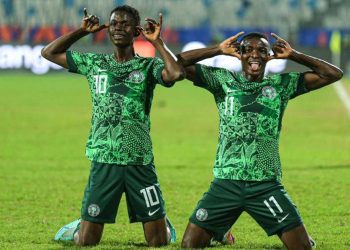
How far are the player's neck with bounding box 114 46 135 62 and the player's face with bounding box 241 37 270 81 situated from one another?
1011mm

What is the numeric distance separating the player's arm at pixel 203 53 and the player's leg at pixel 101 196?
103 centimetres

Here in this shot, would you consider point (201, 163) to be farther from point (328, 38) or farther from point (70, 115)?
point (328, 38)

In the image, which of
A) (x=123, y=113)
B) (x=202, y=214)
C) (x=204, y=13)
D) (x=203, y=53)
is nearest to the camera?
(x=202, y=214)

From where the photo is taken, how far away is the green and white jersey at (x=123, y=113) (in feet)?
28.2

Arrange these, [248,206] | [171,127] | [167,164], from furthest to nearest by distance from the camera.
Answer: [171,127] < [167,164] < [248,206]

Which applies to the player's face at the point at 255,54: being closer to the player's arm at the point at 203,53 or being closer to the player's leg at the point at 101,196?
the player's arm at the point at 203,53

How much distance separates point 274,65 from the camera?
36531 millimetres

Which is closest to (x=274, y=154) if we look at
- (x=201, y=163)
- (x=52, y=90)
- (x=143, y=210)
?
(x=143, y=210)

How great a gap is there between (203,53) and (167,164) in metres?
7.61

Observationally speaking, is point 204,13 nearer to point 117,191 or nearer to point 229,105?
point 117,191

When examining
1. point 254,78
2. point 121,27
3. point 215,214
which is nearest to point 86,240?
point 215,214

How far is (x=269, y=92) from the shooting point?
27.4 ft

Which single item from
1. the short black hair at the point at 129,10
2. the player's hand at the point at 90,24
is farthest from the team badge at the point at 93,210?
the short black hair at the point at 129,10

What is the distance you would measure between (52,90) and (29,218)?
72.2 ft
